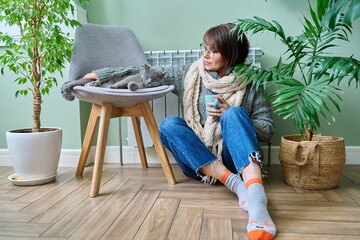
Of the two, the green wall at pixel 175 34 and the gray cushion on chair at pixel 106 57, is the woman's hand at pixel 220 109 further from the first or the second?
the green wall at pixel 175 34

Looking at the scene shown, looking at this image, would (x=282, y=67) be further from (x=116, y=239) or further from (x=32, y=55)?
(x=32, y=55)

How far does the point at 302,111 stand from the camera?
3.19ft

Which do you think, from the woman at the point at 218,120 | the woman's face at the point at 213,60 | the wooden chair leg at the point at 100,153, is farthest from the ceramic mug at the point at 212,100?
the wooden chair leg at the point at 100,153

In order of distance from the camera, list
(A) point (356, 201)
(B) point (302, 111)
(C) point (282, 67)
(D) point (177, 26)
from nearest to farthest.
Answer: (B) point (302, 111) → (A) point (356, 201) → (C) point (282, 67) → (D) point (177, 26)

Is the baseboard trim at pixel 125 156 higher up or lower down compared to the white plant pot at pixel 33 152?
lower down

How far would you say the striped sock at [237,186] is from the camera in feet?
3.32

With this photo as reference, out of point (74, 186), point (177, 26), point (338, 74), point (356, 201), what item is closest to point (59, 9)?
point (177, 26)

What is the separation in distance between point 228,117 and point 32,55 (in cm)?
83

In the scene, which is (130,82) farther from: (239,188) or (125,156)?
(125,156)

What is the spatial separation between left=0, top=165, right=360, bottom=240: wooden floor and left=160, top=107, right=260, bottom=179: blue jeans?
0.13 meters

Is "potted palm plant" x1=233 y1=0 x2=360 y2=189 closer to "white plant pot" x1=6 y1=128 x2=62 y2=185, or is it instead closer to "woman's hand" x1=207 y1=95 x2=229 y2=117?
"woman's hand" x1=207 y1=95 x2=229 y2=117

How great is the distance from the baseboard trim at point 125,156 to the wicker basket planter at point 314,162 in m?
0.47

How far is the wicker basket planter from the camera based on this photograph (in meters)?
1.18

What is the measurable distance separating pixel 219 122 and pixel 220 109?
0.20 ft
